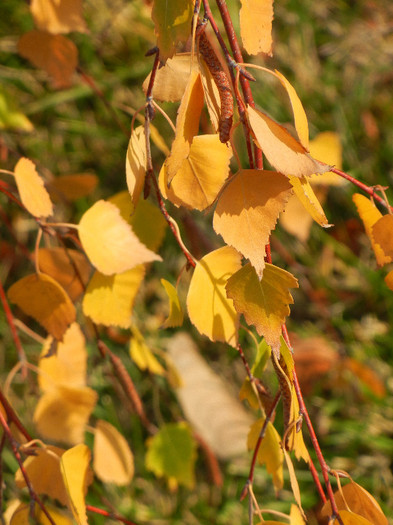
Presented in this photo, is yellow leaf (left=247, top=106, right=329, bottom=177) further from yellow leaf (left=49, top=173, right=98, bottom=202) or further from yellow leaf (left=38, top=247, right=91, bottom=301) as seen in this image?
yellow leaf (left=49, top=173, right=98, bottom=202)

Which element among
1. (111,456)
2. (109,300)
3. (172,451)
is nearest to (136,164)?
(109,300)

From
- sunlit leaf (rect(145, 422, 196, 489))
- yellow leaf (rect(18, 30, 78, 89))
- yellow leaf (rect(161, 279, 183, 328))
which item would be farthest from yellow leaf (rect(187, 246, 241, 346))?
sunlit leaf (rect(145, 422, 196, 489))

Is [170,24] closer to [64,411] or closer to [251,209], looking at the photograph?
[251,209]

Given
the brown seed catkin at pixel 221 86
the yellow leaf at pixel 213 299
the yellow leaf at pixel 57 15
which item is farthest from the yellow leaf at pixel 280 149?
the yellow leaf at pixel 57 15

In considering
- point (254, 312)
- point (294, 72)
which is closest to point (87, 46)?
point (294, 72)

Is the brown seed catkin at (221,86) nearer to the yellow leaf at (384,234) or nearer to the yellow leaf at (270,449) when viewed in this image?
the yellow leaf at (384,234)

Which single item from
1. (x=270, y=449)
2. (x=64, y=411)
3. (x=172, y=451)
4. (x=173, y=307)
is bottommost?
(x=172, y=451)
